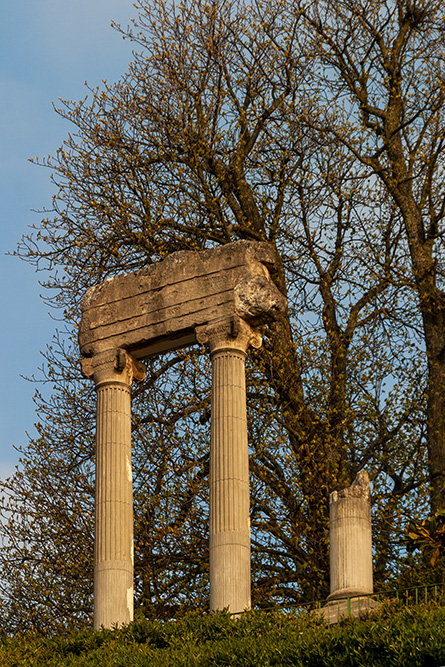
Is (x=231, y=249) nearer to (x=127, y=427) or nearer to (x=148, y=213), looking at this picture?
(x=127, y=427)

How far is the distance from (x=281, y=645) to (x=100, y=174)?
16866 millimetres

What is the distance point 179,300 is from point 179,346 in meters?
1.04

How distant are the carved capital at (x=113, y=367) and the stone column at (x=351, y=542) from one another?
15.0ft

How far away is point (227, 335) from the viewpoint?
24.2 m

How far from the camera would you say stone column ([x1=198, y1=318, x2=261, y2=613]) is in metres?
22.6

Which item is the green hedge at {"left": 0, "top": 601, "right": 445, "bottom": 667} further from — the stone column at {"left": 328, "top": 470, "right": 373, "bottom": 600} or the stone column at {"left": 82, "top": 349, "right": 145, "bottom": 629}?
the stone column at {"left": 328, "top": 470, "right": 373, "bottom": 600}

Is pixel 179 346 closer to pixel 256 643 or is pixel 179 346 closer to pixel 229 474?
pixel 229 474

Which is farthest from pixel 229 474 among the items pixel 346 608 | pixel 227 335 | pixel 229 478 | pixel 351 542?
pixel 346 608

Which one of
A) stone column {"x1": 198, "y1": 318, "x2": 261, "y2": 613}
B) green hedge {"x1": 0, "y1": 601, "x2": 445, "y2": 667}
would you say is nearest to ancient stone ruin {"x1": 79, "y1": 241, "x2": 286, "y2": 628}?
stone column {"x1": 198, "y1": 318, "x2": 261, "y2": 613}

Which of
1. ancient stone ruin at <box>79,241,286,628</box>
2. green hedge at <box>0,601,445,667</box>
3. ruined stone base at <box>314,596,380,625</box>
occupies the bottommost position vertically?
green hedge at <box>0,601,445,667</box>

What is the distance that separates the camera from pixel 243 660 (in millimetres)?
18781

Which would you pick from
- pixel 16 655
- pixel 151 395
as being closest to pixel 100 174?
pixel 151 395

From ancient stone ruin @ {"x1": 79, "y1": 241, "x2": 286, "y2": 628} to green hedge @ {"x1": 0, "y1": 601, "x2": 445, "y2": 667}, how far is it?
140cm

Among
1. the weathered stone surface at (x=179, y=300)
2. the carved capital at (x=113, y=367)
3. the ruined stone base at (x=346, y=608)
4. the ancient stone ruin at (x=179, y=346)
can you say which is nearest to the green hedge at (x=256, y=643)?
the ruined stone base at (x=346, y=608)
